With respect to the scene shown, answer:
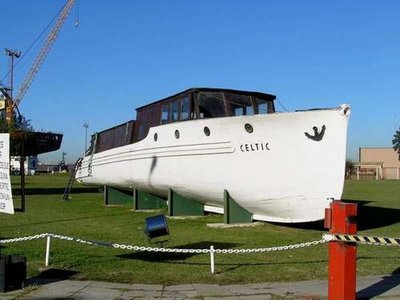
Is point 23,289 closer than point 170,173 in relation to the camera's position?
Yes

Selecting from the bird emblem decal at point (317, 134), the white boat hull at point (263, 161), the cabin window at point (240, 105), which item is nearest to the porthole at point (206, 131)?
the white boat hull at point (263, 161)

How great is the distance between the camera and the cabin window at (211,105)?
1616 centimetres

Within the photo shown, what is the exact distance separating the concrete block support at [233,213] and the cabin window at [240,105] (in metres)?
2.42

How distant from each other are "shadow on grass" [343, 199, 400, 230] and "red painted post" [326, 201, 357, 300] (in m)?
9.12

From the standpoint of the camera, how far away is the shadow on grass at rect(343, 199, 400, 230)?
16875 millimetres

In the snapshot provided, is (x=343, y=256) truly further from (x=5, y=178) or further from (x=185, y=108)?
(x=185, y=108)

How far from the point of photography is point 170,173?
1723 centimetres

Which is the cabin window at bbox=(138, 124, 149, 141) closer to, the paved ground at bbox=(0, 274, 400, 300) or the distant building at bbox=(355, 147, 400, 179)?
the paved ground at bbox=(0, 274, 400, 300)

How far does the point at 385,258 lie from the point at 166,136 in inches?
326

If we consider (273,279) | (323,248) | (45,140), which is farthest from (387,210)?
(45,140)

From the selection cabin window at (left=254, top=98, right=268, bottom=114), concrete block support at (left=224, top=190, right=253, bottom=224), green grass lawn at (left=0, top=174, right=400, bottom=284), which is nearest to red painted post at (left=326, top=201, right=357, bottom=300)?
green grass lawn at (left=0, top=174, right=400, bottom=284)

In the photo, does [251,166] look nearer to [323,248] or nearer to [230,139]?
[230,139]

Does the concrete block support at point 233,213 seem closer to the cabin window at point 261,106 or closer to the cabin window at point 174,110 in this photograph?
the cabin window at point 261,106

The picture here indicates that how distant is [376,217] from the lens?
19.3 m
